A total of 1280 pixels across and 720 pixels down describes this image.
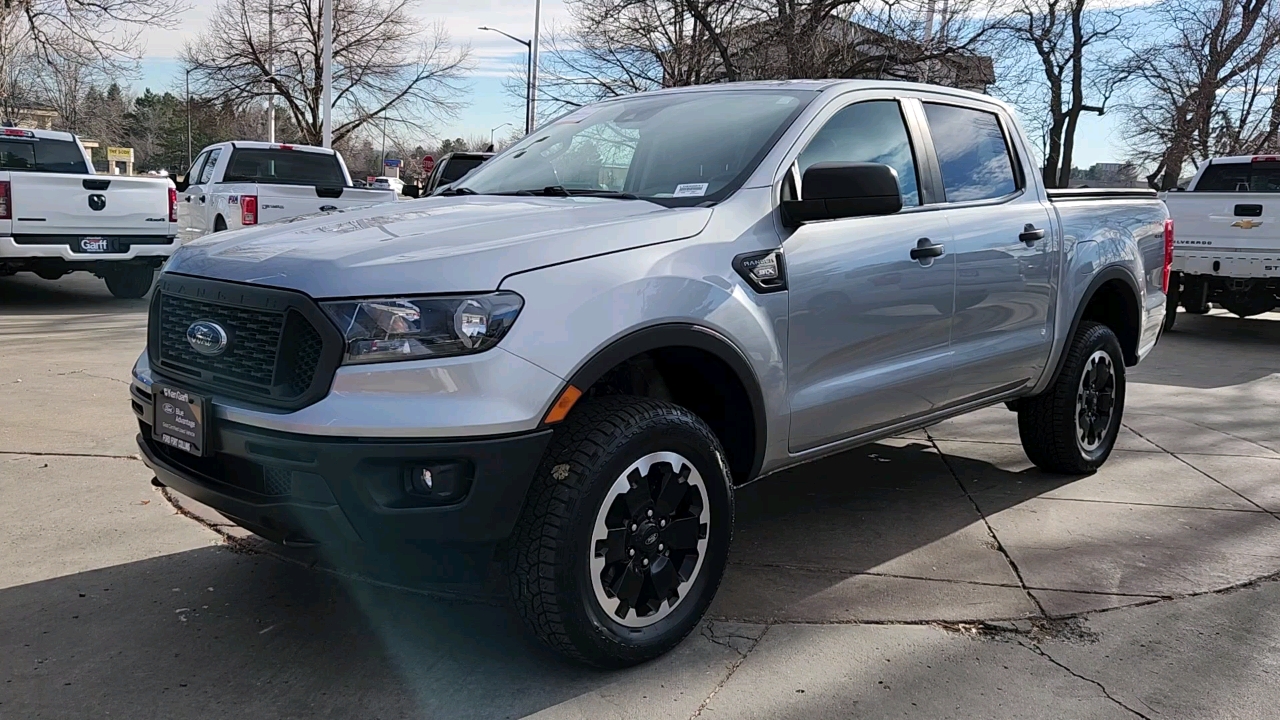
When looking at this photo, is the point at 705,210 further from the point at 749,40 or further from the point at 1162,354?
the point at 749,40

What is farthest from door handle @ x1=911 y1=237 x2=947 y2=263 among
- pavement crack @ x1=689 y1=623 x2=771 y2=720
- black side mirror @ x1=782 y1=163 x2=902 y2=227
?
pavement crack @ x1=689 y1=623 x2=771 y2=720

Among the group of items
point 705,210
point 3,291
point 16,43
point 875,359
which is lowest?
point 3,291

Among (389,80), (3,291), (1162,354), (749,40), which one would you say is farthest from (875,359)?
(389,80)

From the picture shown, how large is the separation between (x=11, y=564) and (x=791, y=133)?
10.6 feet

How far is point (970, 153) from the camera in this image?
15.7 ft

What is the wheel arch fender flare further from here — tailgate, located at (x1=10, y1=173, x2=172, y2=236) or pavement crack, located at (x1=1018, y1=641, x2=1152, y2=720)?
tailgate, located at (x1=10, y1=173, x2=172, y2=236)

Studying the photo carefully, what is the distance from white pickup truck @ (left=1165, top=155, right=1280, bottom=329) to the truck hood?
10182 mm

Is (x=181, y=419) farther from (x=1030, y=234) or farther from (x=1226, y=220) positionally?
(x=1226, y=220)

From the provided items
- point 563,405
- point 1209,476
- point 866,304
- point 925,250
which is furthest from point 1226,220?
point 563,405

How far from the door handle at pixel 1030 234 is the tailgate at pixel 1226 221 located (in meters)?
8.04

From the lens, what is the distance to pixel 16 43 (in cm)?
2136

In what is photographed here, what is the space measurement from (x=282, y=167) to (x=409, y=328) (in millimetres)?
12442

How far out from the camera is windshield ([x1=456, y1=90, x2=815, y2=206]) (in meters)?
3.72

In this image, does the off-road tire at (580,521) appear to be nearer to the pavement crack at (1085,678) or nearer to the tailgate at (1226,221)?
the pavement crack at (1085,678)
